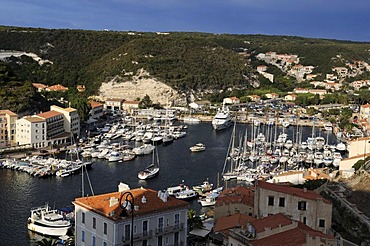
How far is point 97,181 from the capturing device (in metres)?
35.0

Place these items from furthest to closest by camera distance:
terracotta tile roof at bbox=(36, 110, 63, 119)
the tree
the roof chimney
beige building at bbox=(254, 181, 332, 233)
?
the tree
terracotta tile roof at bbox=(36, 110, 63, 119)
beige building at bbox=(254, 181, 332, 233)
the roof chimney

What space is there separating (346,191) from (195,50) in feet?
243

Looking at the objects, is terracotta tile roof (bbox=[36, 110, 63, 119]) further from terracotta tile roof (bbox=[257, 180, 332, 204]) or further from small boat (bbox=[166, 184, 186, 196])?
terracotta tile roof (bbox=[257, 180, 332, 204])

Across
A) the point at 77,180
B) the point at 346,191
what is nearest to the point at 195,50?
the point at 77,180

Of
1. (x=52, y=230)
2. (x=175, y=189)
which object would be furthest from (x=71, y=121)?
(x=52, y=230)

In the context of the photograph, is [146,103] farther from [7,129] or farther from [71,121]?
[7,129]

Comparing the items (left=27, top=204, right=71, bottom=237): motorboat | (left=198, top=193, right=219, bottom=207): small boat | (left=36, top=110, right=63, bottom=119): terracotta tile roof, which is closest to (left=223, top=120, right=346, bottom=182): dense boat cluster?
(left=198, top=193, right=219, bottom=207): small boat

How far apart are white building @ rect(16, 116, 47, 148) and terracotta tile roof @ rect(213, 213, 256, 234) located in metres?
27.6

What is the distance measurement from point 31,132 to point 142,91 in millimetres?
37180

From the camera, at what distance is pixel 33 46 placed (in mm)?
93688

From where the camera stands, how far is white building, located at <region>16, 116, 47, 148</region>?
44.6 meters

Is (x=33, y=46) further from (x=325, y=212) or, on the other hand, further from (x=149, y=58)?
(x=325, y=212)

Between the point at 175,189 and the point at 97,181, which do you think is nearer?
the point at 175,189

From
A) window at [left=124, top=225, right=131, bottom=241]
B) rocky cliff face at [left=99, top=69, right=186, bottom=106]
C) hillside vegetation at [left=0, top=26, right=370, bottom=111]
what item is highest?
hillside vegetation at [left=0, top=26, right=370, bottom=111]
